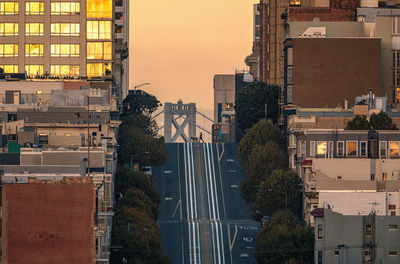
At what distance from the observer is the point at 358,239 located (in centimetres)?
19350

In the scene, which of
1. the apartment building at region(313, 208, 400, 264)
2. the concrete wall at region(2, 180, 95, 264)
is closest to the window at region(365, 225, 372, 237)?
the apartment building at region(313, 208, 400, 264)

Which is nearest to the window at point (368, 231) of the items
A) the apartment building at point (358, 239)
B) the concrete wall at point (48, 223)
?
the apartment building at point (358, 239)

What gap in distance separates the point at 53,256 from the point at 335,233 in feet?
123

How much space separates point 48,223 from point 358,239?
3875cm

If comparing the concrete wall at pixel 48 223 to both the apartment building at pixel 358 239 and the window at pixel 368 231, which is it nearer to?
the apartment building at pixel 358 239

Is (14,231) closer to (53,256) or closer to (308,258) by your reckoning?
(53,256)

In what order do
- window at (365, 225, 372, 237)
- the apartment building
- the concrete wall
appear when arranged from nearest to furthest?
the concrete wall < the apartment building < window at (365, 225, 372, 237)

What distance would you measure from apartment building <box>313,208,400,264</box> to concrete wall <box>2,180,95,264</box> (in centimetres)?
3233

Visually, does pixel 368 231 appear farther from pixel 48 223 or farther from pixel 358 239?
pixel 48 223

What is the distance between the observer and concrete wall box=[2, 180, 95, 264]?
170 meters

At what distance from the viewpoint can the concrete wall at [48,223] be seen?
559 ft

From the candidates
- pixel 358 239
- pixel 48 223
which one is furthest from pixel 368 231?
pixel 48 223

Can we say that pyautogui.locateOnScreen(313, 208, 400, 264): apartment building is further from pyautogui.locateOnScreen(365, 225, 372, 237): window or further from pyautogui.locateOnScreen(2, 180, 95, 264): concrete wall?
pyautogui.locateOnScreen(2, 180, 95, 264): concrete wall

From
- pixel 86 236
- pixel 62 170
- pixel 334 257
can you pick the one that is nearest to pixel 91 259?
pixel 86 236
